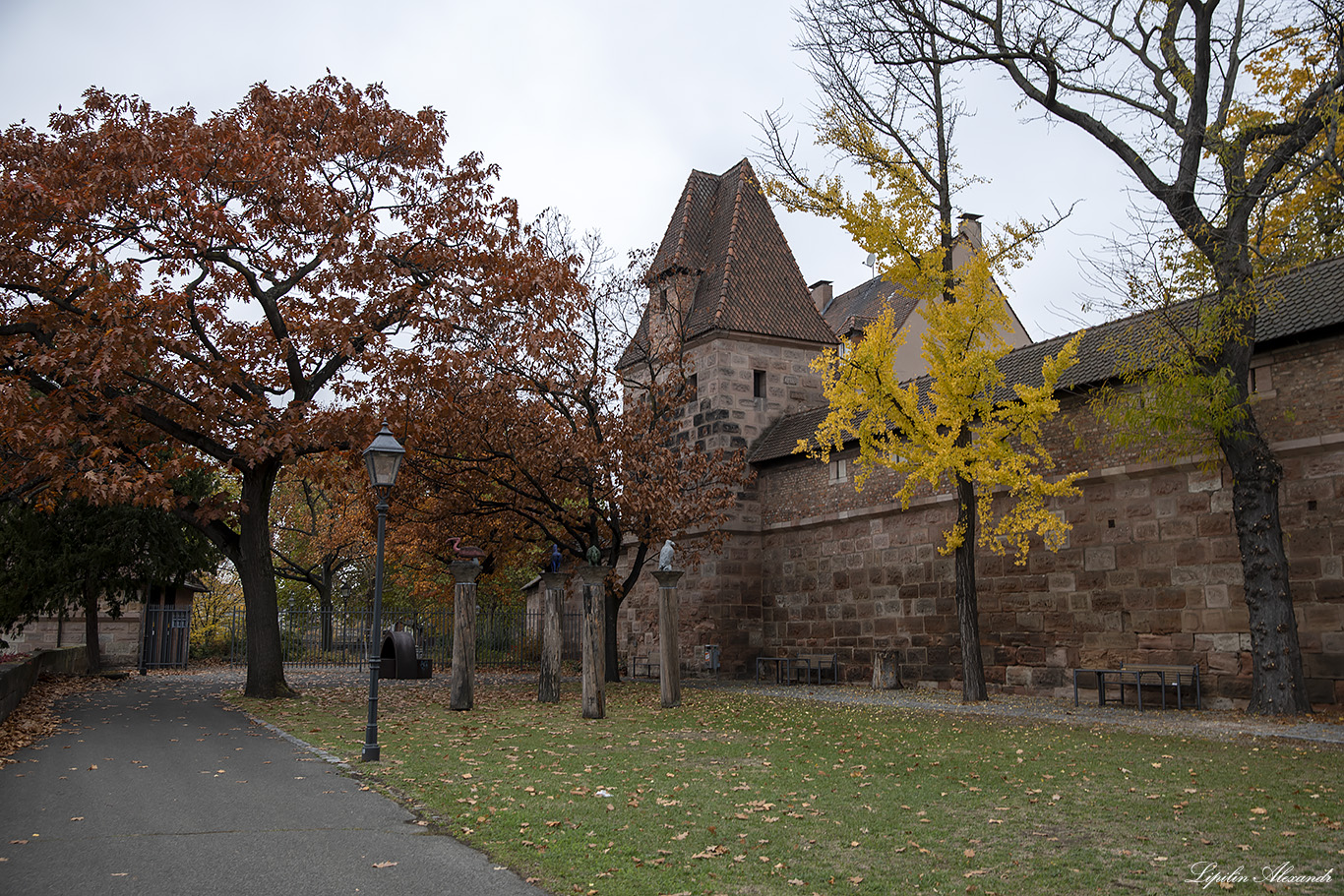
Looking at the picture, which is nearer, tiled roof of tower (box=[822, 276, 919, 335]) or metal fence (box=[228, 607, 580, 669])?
metal fence (box=[228, 607, 580, 669])

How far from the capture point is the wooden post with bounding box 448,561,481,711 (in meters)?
15.1

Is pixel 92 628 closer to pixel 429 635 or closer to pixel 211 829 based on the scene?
pixel 429 635

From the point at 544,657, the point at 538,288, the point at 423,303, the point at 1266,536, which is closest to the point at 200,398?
the point at 423,303

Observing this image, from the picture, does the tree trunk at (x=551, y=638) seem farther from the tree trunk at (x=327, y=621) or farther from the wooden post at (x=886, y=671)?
the tree trunk at (x=327, y=621)

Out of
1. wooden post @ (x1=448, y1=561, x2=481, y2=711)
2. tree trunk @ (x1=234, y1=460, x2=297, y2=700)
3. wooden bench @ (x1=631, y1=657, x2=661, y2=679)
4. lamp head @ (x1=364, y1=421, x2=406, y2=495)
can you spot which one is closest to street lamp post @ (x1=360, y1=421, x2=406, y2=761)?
lamp head @ (x1=364, y1=421, x2=406, y2=495)

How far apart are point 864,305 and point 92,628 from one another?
25.3 meters

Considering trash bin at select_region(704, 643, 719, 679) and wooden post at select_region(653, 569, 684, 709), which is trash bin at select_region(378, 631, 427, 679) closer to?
trash bin at select_region(704, 643, 719, 679)

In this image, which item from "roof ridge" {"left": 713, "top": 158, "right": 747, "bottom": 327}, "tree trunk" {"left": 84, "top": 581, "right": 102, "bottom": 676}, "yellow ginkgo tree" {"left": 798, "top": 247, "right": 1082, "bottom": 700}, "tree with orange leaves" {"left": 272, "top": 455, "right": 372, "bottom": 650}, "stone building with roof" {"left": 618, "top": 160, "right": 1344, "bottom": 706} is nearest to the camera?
"stone building with roof" {"left": 618, "top": 160, "right": 1344, "bottom": 706}

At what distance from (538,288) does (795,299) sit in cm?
1044

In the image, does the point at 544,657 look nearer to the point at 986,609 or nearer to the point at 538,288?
the point at 538,288

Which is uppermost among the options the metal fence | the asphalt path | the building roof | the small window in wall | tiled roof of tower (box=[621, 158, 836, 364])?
tiled roof of tower (box=[621, 158, 836, 364])

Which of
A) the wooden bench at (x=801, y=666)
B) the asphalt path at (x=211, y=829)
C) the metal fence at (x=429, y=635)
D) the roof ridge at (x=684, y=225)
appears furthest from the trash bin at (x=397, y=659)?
the asphalt path at (x=211, y=829)

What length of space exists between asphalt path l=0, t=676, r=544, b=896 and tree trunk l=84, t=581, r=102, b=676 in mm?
14228

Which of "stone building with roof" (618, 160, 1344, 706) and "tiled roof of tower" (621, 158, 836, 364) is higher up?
"tiled roof of tower" (621, 158, 836, 364)
